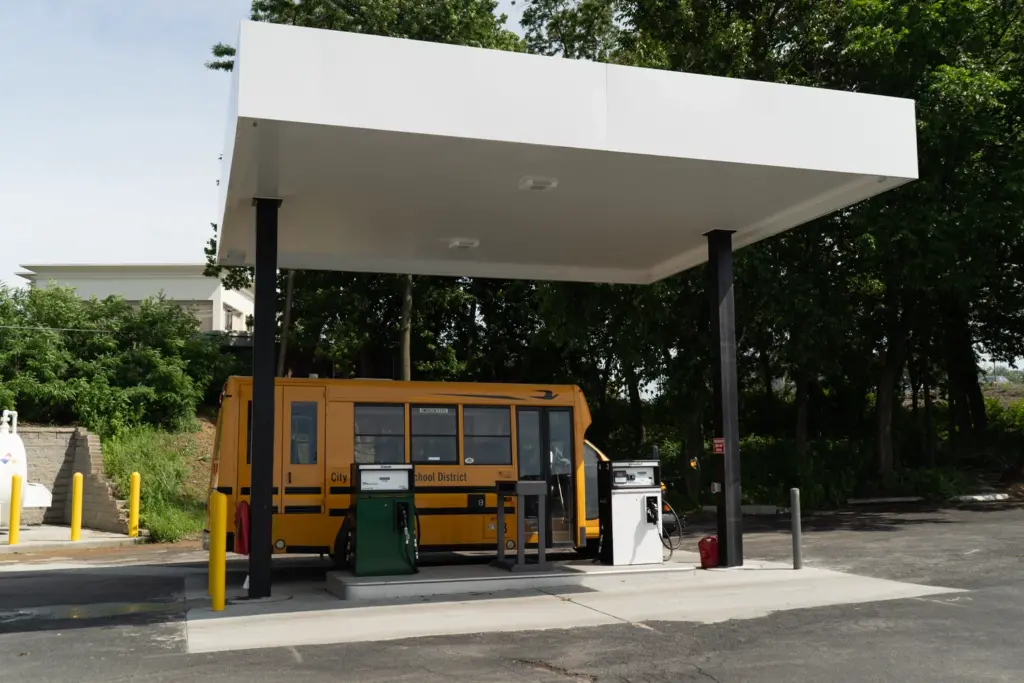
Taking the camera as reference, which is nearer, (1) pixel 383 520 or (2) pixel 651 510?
(1) pixel 383 520

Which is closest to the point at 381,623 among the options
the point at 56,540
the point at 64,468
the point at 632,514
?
the point at 632,514

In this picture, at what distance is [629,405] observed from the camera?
32.8 m

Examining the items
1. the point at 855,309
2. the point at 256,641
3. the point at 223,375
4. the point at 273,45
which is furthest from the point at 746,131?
the point at 223,375

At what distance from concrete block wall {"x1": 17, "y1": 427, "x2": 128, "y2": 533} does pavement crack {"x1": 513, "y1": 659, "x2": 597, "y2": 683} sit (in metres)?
16.2

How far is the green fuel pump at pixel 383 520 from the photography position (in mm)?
11445

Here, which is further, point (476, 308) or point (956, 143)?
point (476, 308)

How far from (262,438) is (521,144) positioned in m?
4.33

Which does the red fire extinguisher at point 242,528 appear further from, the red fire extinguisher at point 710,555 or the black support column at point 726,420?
the black support column at point 726,420

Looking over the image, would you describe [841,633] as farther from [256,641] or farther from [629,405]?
[629,405]

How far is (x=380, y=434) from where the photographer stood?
12883 mm

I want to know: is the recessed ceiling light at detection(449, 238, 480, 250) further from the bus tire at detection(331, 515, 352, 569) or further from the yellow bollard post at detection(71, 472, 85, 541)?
the yellow bollard post at detection(71, 472, 85, 541)

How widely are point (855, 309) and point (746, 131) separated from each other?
1718 cm

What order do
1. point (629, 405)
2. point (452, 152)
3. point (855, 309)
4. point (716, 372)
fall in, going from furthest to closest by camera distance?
point (629, 405) < point (855, 309) < point (716, 372) < point (452, 152)

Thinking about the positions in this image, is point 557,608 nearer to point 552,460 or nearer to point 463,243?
point 552,460
